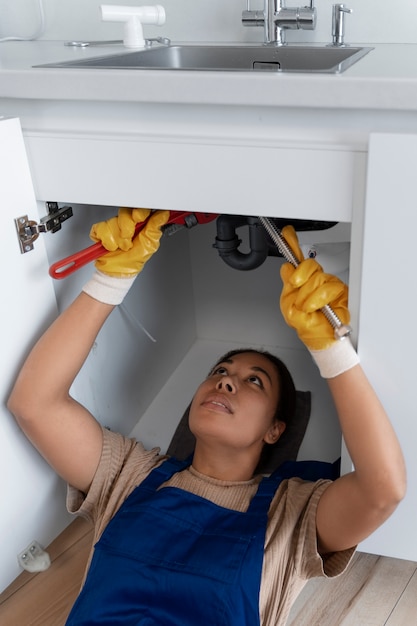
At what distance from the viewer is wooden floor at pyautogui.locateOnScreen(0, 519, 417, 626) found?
4.37 feet

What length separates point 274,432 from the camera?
4.61 ft

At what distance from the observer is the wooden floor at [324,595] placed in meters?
1.33

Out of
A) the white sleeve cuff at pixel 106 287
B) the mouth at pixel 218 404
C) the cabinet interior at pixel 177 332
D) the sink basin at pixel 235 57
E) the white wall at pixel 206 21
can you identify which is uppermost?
the white wall at pixel 206 21

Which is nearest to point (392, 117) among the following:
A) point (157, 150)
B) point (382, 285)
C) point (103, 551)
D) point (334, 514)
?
point (382, 285)

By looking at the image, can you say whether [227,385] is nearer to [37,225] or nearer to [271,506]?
[271,506]

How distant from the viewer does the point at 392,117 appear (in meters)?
1.00

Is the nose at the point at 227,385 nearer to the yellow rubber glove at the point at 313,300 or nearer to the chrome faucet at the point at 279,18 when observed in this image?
the yellow rubber glove at the point at 313,300

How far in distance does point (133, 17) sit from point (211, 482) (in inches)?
36.2

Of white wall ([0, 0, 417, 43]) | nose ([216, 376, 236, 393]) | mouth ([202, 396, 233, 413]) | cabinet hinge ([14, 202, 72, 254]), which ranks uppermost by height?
white wall ([0, 0, 417, 43])

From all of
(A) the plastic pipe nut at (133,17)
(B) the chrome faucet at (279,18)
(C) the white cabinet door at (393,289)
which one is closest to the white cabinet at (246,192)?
(C) the white cabinet door at (393,289)

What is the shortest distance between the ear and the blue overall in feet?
0.42

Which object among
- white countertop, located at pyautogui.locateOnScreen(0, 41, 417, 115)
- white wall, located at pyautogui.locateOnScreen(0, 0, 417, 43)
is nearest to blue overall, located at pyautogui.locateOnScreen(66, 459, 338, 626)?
white countertop, located at pyautogui.locateOnScreen(0, 41, 417, 115)

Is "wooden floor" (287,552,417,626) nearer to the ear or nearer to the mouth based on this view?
the ear

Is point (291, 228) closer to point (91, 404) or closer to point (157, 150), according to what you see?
point (157, 150)
